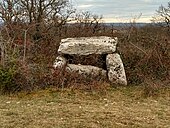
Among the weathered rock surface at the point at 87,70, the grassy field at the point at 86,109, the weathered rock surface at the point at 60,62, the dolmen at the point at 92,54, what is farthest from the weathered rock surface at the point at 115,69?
the weathered rock surface at the point at 60,62

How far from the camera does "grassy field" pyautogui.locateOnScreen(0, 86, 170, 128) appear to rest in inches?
276

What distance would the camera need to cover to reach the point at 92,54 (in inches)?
452

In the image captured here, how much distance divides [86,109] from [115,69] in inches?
126

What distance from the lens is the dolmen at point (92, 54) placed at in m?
10.9

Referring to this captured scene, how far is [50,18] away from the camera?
639 inches

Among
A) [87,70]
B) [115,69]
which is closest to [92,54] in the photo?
[87,70]

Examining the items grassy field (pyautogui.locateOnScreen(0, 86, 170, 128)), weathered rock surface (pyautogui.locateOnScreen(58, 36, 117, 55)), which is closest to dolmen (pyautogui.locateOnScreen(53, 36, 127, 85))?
weathered rock surface (pyautogui.locateOnScreen(58, 36, 117, 55))

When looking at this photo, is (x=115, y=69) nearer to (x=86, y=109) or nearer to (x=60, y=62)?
(x=60, y=62)

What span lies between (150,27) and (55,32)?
A: 4.12 meters

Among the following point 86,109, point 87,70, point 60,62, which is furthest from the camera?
point 60,62

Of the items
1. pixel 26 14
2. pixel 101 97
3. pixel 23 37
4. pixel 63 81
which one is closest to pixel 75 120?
pixel 101 97

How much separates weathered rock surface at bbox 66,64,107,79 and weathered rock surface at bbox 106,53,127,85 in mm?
237

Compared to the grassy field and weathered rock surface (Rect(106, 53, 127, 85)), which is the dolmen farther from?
the grassy field

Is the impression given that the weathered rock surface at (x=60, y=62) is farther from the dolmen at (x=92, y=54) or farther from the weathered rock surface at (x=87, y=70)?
the weathered rock surface at (x=87, y=70)
